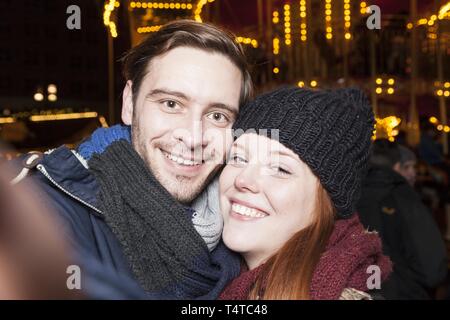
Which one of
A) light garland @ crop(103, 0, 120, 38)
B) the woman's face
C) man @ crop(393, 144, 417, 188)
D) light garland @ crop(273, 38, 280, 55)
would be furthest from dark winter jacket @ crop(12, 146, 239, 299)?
light garland @ crop(273, 38, 280, 55)

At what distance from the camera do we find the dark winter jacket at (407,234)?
234 centimetres

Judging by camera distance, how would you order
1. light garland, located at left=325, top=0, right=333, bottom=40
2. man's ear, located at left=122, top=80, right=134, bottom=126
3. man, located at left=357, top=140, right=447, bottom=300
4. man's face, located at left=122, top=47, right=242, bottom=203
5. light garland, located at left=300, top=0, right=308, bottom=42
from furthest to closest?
light garland, located at left=300, top=0, right=308, bottom=42 → light garland, located at left=325, top=0, right=333, bottom=40 → man, located at left=357, top=140, right=447, bottom=300 → man's ear, located at left=122, top=80, right=134, bottom=126 → man's face, located at left=122, top=47, right=242, bottom=203

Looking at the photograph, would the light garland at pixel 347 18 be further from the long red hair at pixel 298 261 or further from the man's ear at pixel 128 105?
the long red hair at pixel 298 261

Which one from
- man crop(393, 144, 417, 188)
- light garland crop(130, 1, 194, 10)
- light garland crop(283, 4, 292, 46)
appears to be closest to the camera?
light garland crop(130, 1, 194, 10)

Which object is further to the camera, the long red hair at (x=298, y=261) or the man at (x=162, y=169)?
the man at (x=162, y=169)

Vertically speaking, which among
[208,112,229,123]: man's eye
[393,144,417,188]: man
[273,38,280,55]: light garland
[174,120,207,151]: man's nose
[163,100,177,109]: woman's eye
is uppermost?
[273,38,280,55]: light garland

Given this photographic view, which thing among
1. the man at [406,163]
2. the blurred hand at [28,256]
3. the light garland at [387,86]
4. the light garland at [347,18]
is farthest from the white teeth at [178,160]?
the light garland at [387,86]

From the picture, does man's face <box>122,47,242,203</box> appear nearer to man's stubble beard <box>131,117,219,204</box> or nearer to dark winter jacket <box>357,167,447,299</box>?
man's stubble beard <box>131,117,219,204</box>

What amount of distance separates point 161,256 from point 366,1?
2.65m

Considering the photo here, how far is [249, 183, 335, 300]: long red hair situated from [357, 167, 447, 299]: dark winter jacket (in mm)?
1187

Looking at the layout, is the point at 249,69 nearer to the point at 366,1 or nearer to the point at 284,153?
the point at 284,153

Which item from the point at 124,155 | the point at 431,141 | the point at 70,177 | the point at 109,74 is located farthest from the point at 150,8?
the point at 431,141

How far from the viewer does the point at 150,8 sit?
2.00 meters

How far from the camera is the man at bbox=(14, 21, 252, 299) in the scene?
3.74 feet
